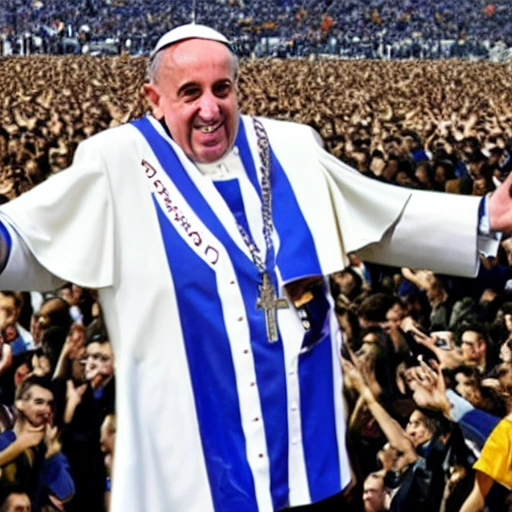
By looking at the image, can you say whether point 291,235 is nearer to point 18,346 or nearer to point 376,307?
point 18,346

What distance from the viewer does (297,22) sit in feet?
15.4

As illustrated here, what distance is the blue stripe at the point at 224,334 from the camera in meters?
1.58

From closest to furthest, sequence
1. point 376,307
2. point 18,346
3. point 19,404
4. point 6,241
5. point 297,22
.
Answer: point 6,241 < point 19,404 < point 18,346 < point 376,307 < point 297,22

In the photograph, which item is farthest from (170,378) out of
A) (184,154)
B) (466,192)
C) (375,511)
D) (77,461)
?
(466,192)

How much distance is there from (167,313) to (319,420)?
0.92ft

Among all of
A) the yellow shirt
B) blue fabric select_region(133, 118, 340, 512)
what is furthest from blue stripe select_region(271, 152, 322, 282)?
the yellow shirt

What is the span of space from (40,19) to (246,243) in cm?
303

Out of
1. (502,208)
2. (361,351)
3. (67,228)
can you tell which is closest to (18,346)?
(361,351)

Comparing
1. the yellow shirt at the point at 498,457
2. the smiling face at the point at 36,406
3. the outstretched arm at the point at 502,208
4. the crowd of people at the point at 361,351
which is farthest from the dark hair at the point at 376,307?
the outstretched arm at the point at 502,208

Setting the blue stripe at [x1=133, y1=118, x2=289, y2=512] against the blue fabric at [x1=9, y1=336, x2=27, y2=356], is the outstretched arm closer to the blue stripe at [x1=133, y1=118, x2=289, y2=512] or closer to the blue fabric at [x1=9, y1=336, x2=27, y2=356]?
the blue stripe at [x1=133, y1=118, x2=289, y2=512]

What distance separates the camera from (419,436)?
120 inches

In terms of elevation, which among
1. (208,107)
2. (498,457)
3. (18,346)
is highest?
(208,107)

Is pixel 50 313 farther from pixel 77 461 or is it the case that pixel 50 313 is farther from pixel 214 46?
pixel 214 46

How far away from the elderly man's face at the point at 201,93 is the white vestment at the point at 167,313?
63mm
